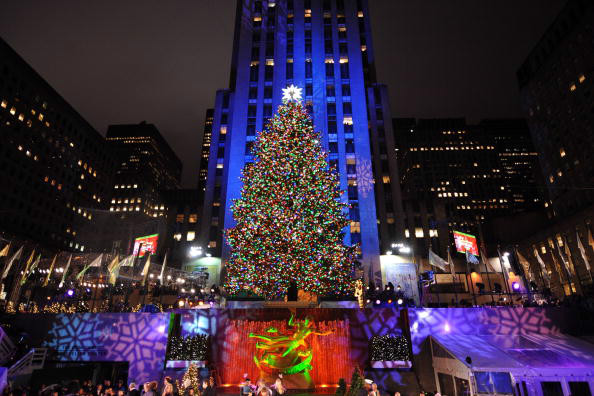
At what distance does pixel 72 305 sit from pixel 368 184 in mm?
29321

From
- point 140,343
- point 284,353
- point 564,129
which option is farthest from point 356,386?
point 564,129

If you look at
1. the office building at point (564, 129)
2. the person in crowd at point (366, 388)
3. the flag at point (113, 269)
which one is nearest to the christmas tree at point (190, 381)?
the person in crowd at point (366, 388)

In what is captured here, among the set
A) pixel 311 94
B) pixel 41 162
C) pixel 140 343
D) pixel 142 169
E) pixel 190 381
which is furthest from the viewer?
pixel 142 169

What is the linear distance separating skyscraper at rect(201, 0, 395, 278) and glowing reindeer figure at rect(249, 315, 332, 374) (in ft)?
65.8

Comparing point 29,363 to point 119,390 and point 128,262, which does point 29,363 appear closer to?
point 119,390

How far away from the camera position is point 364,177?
38.7 m

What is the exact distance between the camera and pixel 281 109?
78.1 ft

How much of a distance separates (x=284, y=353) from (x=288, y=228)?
649 cm

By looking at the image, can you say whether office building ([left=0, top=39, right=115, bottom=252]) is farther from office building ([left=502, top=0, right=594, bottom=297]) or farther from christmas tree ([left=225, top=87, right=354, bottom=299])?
office building ([left=502, top=0, right=594, bottom=297])

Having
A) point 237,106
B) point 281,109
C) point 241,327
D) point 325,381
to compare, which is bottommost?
point 325,381

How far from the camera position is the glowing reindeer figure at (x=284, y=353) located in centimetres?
1580

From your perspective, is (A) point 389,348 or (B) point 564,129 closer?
(A) point 389,348

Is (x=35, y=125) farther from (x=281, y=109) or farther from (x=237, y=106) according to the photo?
(x=281, y=109)

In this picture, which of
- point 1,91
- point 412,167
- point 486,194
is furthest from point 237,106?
point 486,194
